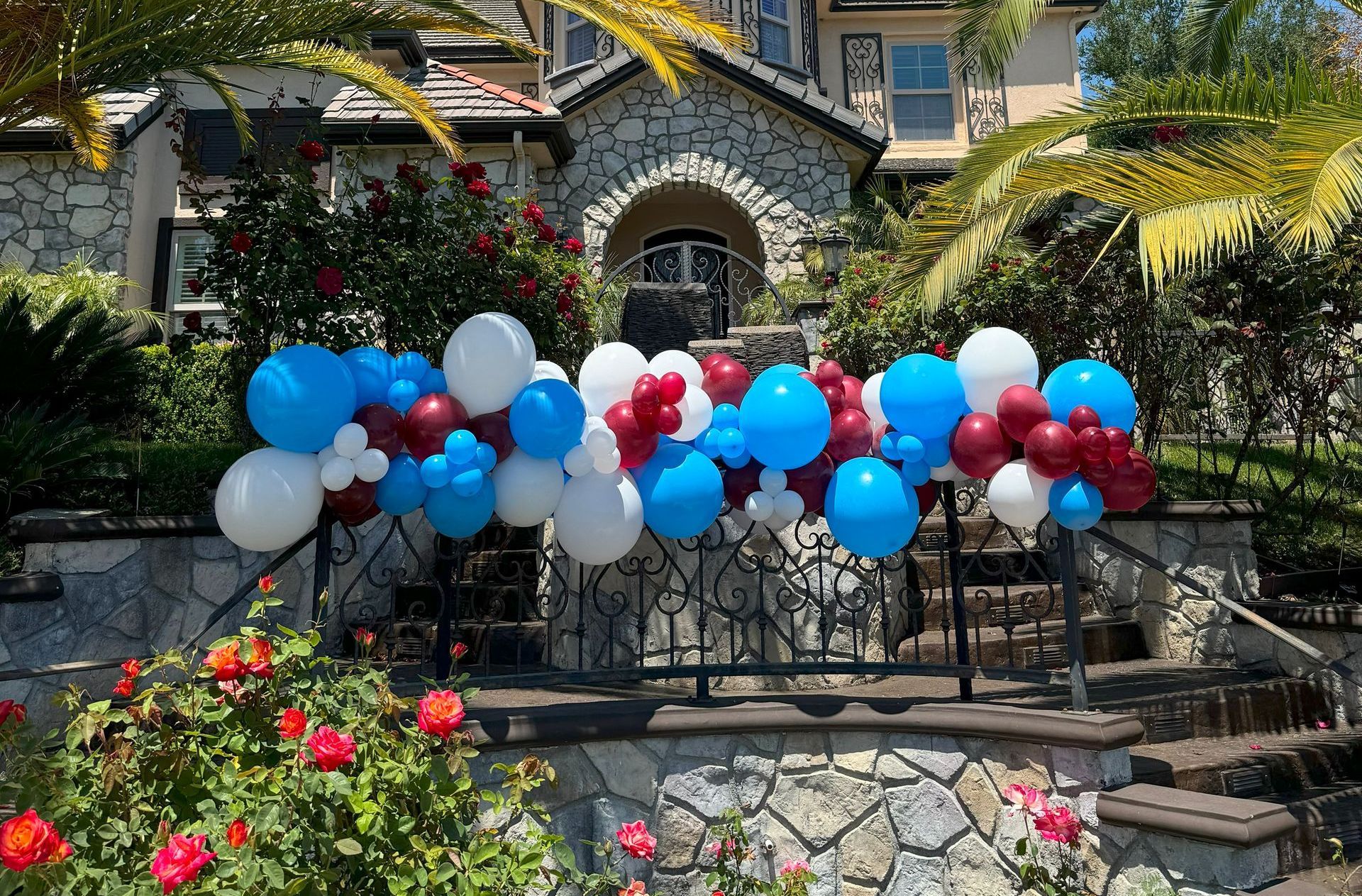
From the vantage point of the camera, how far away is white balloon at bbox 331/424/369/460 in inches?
139

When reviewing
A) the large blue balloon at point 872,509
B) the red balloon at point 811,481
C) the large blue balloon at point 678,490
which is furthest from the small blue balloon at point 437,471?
the large blue balloon at point 872,509

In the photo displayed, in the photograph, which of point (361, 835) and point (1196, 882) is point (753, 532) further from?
point (361, 835)

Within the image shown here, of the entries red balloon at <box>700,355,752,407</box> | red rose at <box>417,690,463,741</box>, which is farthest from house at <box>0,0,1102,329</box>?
red rose at <box>417,690,463,741</box>

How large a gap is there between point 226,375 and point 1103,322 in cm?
717

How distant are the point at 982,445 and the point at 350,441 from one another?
2.57 metres

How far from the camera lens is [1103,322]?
7742mm

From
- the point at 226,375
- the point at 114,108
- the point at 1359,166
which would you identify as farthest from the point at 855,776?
the point at 114,108

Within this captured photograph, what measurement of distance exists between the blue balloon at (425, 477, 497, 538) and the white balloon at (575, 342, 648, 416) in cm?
58

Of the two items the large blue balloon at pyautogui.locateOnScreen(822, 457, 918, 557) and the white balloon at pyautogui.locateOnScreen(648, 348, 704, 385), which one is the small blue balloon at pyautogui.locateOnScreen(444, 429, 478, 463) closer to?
the white balloon at pyautogui.locateOnScreen(648, 348, 704, 385)

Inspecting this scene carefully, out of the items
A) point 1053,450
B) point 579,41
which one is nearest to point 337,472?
point 1053,450

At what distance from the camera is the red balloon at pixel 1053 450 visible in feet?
11.9

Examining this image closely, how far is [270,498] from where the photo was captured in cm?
351

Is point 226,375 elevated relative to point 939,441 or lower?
elevated

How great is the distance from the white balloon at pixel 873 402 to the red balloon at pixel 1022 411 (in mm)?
547
